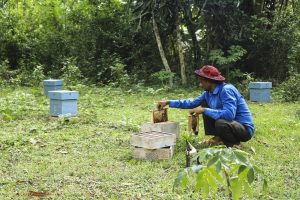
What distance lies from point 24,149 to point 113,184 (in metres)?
1.94

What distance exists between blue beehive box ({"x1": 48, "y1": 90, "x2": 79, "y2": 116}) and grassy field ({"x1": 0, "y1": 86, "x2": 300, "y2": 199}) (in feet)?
0.67

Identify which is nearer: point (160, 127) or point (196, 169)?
point (196, 169)

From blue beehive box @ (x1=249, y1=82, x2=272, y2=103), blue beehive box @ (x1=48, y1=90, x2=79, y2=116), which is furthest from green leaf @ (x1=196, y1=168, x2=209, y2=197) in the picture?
blue beehive box @ (x1=249, y1=82, x2=272, y2=103)

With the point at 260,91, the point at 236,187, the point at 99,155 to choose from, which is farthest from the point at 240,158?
the point at 260,91

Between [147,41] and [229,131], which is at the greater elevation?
[147,41]

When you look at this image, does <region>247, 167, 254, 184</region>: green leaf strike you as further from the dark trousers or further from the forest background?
the forest background

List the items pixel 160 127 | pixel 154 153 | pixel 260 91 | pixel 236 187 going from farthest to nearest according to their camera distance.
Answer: pixel 260 91 < pixel 160 127 < pixel 154 153 < pixel 236 187

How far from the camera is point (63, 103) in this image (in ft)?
26.1

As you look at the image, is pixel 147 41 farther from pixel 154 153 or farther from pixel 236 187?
pixel 236 187

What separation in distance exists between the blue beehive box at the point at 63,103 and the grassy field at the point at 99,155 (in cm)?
20

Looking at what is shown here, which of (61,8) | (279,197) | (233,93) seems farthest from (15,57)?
(279,197)

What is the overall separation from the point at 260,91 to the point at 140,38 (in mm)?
6416

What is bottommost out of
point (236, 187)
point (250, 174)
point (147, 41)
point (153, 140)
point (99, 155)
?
point (99, 155)

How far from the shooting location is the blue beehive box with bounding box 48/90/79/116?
794 centimetres
